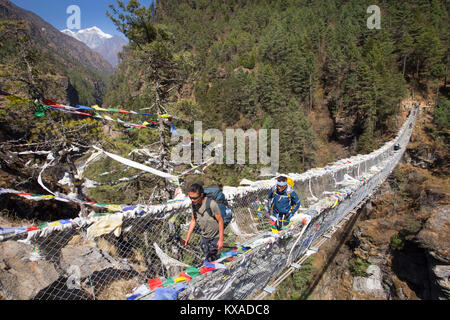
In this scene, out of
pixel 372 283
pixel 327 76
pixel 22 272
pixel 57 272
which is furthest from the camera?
pixel 327 76

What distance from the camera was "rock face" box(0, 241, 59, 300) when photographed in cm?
235

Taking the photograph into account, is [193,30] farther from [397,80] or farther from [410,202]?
[410,202]

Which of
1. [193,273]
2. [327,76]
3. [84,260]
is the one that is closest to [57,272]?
[84,260]

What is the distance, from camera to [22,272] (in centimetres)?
249

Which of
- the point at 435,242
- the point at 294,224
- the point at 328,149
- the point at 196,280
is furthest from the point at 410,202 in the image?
the point at 196,280

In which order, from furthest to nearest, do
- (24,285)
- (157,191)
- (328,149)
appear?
(328,149) → (157,191) → (24,285)

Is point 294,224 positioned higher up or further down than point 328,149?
higher up

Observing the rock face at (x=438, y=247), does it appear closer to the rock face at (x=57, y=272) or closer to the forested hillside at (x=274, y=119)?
the forested hillside at (x=274, y=119)

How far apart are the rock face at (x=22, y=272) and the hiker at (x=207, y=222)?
65.9 inches

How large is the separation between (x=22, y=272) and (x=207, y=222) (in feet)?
7.14

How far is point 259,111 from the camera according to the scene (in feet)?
103

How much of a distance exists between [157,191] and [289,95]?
2877 centimetres

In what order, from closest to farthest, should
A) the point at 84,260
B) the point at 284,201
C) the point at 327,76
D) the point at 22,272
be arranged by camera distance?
the point at 22,272
the point at 84,260
the point at 284,201
the point at 327,76

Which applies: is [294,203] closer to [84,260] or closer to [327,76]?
[84,260]
